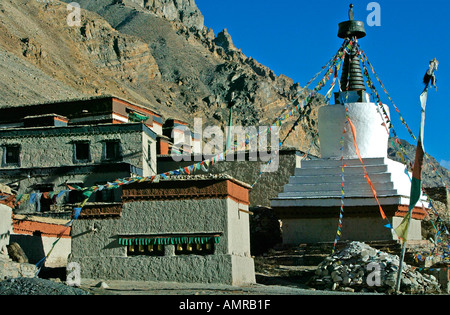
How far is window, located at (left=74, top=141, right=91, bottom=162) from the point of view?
26.8 metres

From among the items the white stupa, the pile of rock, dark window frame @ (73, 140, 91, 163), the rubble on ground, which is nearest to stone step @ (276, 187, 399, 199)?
the white stupa

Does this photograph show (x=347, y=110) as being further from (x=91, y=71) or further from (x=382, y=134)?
(x=91, y=71)

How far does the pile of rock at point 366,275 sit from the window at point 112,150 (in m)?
10.2

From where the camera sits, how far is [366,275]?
1858cm

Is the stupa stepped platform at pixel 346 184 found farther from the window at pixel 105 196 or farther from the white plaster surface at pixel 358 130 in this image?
the window at pixel 105 196

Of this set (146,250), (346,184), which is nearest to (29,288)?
(146,250)

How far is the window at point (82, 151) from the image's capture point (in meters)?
26.8

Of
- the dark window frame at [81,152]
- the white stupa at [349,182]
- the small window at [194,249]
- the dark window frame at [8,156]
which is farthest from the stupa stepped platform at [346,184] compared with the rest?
the dark window frame at [8,156]

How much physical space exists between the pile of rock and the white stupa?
3.02m

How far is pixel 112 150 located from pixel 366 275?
1173 centimetres

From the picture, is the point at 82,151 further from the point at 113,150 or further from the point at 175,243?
the point at 175,243

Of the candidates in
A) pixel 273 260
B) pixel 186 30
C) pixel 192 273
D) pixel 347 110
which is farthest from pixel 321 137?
pixel 186 30

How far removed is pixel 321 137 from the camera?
980 inches
